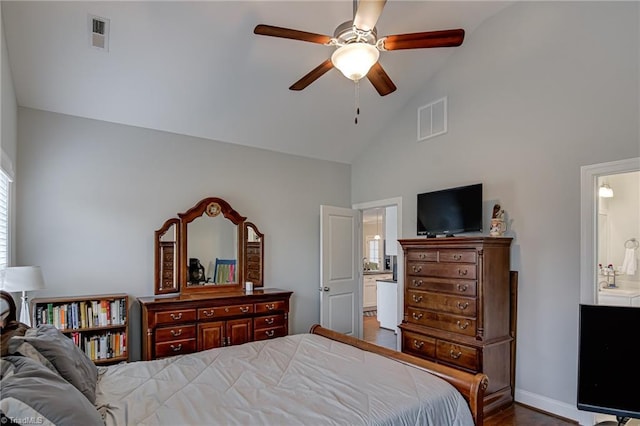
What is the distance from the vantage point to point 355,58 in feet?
7.80

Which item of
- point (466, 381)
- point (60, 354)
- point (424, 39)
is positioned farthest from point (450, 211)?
point (60, 354)

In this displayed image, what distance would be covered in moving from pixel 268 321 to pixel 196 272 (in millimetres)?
1033

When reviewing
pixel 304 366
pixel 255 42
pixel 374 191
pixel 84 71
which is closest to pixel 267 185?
pixel 374 191

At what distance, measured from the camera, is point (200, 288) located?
14.2 feet

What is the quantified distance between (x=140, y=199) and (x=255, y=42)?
2117 millimetres

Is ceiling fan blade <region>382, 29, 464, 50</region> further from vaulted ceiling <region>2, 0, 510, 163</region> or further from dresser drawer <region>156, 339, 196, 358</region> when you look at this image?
dresser drawer <region>156, 339, 196, 358</region>

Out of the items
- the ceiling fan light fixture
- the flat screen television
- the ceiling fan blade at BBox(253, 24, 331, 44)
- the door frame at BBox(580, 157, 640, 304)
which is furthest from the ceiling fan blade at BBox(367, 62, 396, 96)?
the door frame at BBox(580, 157, 640, 304)

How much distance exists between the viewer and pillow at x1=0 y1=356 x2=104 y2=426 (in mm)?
1204

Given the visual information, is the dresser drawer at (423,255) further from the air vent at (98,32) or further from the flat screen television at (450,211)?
the air vent at (98,32)

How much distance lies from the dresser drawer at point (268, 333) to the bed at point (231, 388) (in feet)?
5.61

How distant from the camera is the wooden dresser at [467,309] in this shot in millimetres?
3320

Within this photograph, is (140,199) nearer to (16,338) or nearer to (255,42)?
(255,42)

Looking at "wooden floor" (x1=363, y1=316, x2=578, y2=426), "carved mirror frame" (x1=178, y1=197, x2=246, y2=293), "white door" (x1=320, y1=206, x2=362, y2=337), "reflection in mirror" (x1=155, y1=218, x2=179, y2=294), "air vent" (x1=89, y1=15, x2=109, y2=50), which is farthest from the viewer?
"white door" (x1=320, y1=206, x2=362, y2=337)

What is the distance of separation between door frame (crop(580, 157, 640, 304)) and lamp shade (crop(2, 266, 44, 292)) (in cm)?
445
